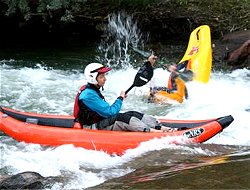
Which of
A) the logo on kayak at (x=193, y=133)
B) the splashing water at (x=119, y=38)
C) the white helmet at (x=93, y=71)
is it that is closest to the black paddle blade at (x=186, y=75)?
the logo on kayak at (x=193, y=133)

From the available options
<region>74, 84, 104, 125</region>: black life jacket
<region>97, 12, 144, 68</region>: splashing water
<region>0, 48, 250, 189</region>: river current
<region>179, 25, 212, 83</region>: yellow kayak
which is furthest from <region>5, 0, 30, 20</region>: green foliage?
<region>74, 84, 104, 125</region>: black life jacket

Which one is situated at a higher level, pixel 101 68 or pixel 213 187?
pixel 101 68

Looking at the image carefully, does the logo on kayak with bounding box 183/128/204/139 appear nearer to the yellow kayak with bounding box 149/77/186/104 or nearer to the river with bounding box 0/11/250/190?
the river with bounding box 0/11/250/190

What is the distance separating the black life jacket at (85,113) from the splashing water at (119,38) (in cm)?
613

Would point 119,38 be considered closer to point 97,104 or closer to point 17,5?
point 17,5

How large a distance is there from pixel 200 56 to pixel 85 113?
358 centimetres

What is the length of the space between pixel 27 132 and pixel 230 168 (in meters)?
2.62

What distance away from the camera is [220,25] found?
12.0m

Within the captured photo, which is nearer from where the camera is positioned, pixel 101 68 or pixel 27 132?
pixel 101 68

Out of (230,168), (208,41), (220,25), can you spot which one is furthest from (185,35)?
(230,168)

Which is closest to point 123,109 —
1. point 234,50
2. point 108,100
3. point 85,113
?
point 108,100

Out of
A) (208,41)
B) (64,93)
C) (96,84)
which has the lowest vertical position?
(64,93)

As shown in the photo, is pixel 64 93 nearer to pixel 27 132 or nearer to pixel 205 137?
pixel 27 132

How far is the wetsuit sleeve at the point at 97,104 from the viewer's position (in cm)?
504
